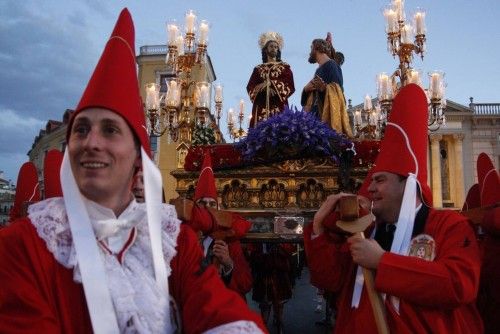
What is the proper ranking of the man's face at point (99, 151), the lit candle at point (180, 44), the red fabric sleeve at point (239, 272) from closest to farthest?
the man's face at point (99, 151), the red fabric sleeve at point (239, 272), the lit candle at point (180, 44)

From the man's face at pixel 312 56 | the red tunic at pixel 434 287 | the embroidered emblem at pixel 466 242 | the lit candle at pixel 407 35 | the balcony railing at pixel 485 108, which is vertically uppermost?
the balcony railing at pixel 485 108

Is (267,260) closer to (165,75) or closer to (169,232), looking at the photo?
(169,232)

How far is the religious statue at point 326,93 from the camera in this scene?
7984 mm

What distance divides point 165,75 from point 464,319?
30.3m

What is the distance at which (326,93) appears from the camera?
27.0 feet

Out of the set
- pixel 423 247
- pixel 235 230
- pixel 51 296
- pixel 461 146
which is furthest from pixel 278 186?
pixel 461 146

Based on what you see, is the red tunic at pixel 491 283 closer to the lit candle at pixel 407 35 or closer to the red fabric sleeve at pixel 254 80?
the lit candle at pixel 407 35

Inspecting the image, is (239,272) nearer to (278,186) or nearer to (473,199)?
(278,186)

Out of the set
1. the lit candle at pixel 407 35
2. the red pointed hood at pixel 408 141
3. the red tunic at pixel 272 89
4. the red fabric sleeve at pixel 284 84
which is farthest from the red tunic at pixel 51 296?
the red fabric sleeve at pixel 284 84

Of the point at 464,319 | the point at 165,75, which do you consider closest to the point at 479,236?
the point at 464,319

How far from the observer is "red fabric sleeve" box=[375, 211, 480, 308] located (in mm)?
2256

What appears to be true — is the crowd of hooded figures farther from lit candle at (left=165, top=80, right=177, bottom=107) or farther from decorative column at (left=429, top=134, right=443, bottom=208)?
decorative column at (left=429, top=134, right=443, bottom=208)

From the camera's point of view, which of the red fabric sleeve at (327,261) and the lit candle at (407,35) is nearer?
the red fabric sleeve at (327,261)

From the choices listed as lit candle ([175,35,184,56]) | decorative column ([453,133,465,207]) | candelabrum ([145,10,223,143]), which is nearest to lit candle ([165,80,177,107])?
candelabrum ([145,10,223,143])
